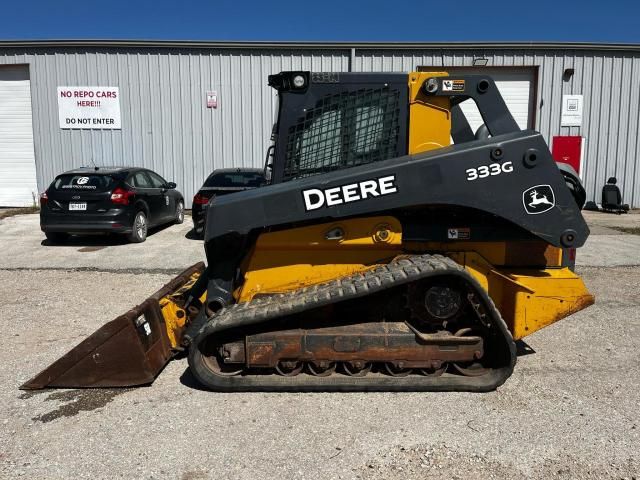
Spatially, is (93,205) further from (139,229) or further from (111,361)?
(111,361)

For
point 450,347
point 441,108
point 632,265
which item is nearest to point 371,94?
point 441,108

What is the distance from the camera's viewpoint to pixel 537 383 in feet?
13.2

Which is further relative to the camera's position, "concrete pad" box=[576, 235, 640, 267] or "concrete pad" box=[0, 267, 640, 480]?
"concrete pad" box=[576, 235, 640, 267]

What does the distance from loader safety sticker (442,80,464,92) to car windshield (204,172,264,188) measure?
24.2 feet

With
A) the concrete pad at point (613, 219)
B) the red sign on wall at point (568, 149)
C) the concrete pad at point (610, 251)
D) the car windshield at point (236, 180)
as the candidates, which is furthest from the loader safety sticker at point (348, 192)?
the red sign on wall at point (568, 149)

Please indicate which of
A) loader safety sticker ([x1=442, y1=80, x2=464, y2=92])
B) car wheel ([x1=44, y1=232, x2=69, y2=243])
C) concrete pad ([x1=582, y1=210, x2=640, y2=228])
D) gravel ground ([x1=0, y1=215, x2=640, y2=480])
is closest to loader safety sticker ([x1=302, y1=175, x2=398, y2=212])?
loader safety sticker ([x1=442, y1=80, x2=464, y2=92])

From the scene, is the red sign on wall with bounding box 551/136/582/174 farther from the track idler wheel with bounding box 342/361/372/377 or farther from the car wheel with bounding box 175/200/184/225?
the track idler wheel with bounding box 342/361/372/377

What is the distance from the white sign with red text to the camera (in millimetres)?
15820

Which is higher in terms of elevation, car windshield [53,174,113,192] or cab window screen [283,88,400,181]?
cab window screen [283,88,400,181]

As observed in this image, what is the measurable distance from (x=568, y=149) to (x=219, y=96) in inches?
435

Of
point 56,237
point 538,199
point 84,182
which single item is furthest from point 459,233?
point 56,237

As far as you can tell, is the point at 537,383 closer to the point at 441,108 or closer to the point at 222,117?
the point at 441,108

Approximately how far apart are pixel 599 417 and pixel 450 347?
106cm

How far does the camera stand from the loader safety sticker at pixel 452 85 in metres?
3.94
